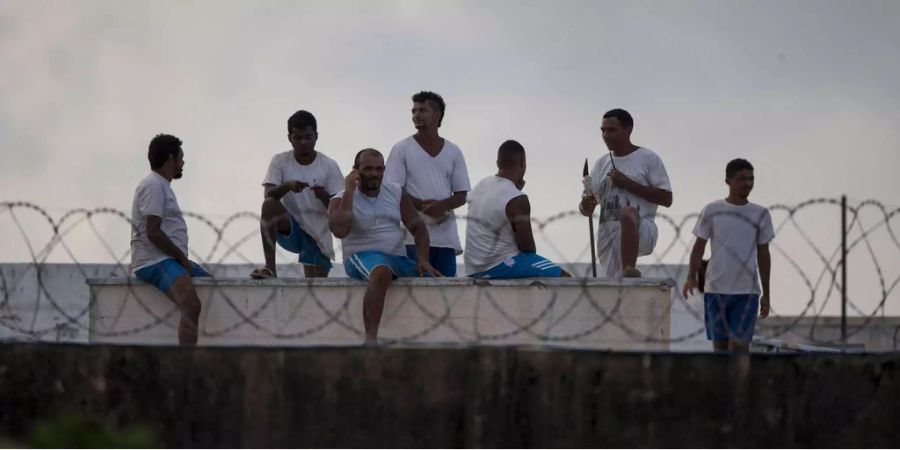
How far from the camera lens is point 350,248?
1004 centimetres

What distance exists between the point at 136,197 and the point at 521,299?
2.58 metres

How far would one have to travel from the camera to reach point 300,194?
1080 cm

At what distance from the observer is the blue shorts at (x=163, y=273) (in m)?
10.0

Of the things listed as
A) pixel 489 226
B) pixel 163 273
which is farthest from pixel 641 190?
pixel 163 273

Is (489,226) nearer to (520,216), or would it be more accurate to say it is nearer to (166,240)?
(520,216)

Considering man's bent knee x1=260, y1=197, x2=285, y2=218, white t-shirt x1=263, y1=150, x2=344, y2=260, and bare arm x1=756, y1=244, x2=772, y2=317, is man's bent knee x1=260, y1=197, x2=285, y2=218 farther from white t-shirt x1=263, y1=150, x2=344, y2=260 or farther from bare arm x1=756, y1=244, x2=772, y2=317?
bare arm x1=756, y1=244, x2=772, y2=317

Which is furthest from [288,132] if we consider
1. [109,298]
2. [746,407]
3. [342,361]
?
[746,407]

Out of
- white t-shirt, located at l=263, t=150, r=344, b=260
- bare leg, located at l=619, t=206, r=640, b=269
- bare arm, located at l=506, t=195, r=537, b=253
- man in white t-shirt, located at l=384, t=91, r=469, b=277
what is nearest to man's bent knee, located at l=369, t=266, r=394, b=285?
man in white t-shirt, located at l=384, t=91, r=469, b=277

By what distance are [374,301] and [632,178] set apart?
199 centimetres

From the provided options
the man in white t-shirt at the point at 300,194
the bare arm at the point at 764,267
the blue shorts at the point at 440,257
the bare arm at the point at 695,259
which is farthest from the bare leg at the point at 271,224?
the bare arm at the point at 764,267

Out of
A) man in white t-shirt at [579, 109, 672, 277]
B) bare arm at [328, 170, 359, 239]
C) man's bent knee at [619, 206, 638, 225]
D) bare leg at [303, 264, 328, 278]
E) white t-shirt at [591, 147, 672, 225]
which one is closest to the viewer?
bare arm at [328, 170, 359, 239]

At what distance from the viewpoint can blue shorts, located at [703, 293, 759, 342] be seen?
32.3ft

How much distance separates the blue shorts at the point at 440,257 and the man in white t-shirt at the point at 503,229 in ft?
1.08

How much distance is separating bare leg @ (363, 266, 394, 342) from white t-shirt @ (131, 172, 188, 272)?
1.31 metres
